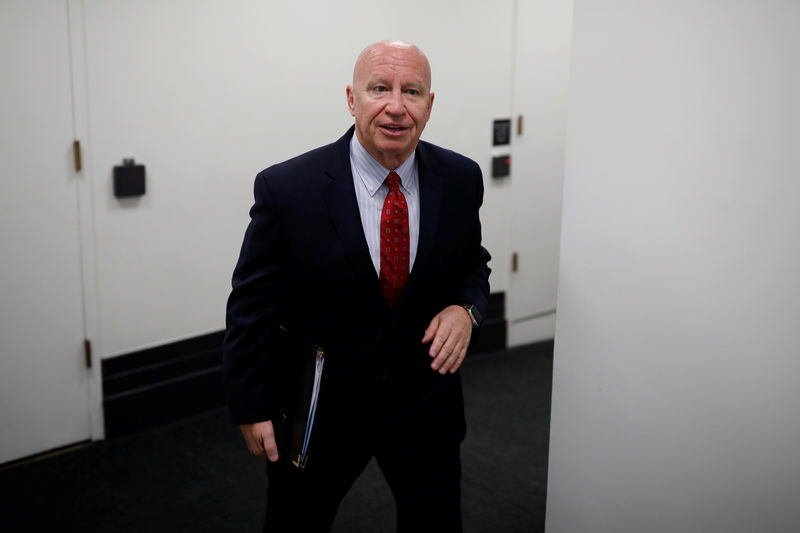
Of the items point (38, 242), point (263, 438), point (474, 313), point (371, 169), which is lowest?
point (263, 438)

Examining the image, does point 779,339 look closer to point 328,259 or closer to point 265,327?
point 328,259

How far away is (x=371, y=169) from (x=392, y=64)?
232mm

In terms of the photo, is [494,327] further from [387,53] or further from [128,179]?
[387,53]

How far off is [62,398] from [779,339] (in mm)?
2555

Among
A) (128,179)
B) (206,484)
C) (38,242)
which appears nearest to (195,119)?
(128,179)

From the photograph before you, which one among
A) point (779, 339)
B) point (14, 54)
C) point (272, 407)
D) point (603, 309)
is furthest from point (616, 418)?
point (14, 54)

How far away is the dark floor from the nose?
151 cm

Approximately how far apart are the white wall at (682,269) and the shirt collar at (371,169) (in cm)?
42

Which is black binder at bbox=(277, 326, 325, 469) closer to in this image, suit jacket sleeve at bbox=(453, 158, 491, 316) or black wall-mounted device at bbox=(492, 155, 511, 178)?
suit jacket sleeve at bbox=(453, 158, 491, 316)

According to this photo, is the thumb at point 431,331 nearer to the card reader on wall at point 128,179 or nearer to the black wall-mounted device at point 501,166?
the card reader on wall at point 128,179

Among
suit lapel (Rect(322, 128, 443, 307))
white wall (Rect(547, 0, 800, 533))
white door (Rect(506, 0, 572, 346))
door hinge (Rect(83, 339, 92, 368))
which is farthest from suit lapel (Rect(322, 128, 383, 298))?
white door (Rect(506, 0, 572, 346))

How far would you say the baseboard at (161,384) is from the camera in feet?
11.0

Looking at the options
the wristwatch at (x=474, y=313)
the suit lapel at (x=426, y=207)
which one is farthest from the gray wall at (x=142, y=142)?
the wristwatch at (x=474, y=313)

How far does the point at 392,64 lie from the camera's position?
5.90 ft
